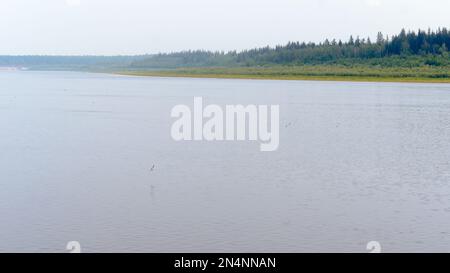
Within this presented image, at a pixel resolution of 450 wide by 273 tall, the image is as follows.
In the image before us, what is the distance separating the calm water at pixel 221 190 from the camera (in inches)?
827

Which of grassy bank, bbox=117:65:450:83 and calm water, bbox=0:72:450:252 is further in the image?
grassy bank, bbox=117:65:450:83

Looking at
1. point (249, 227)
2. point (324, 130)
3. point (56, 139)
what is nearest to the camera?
point (249, 227)

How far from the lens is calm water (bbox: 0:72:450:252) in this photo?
21.0 meters

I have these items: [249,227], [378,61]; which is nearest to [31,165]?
[249,227]

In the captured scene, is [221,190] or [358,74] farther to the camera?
[358,74]

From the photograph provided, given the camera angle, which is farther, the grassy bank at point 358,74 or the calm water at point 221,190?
the grassy bank at point 358,74

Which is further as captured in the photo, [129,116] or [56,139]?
[129,116]

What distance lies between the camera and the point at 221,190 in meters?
28.2

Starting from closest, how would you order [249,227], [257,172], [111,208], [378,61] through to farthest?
[249,227] → [111,208] → [257,172] → [378,61]

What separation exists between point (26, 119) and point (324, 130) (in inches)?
1035

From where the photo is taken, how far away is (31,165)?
3372 cm

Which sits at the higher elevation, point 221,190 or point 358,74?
point 358,74

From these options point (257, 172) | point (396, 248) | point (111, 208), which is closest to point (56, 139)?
point (257, 172)
